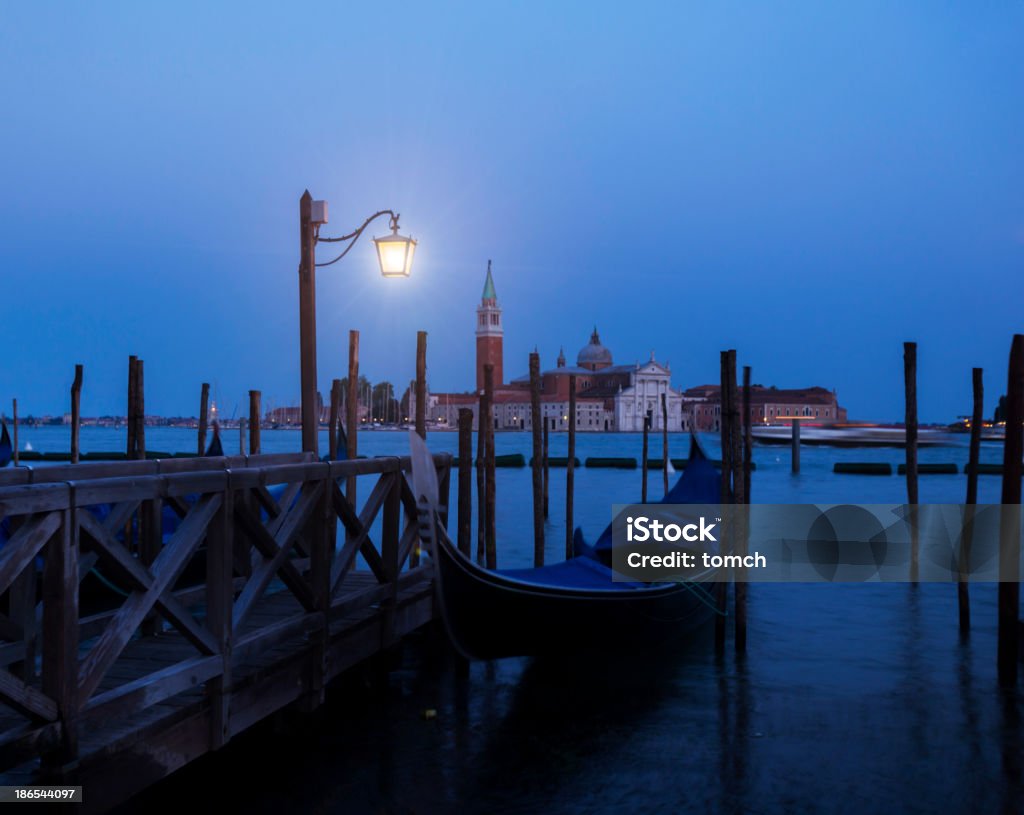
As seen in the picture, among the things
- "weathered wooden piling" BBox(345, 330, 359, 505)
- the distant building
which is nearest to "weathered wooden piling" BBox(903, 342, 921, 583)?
"weathered wooden piling" BBox(345, 330, 359, 505)

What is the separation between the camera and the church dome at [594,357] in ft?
A: 308

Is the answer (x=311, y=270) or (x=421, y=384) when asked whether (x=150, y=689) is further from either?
(x=421, y=384)

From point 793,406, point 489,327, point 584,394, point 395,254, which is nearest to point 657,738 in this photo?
point 395,254

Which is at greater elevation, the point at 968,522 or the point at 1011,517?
the point at 1011,517

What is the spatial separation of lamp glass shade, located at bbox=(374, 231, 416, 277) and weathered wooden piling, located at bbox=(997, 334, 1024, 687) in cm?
317

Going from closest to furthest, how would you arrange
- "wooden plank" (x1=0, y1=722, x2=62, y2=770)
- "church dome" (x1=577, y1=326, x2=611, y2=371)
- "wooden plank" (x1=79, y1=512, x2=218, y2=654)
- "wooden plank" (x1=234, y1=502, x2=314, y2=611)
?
1. "wooden plank" (x1=0, y1=722, x2=62, y2=770)
2. "wooden plank" (x1=79, y1=512, x2=218, y2=654)
3. "wooden plank" (x1=234, y1=502, x2=314, y2=611)
4. "church dome" (x1=577, y1=326, x2=611, y2=371)

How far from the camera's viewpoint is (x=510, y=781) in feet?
12.7

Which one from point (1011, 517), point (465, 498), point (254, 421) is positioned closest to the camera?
point (1011, 517)

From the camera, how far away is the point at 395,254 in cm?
529

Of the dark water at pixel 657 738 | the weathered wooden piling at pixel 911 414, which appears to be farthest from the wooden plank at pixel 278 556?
the weathered wooden piling at pixel 911 414

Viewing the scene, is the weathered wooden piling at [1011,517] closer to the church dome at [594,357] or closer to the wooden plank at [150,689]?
the wooden plank at [150,689]

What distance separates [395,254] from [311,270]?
0.48m

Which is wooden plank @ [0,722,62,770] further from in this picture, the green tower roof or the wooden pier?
the green tower roof

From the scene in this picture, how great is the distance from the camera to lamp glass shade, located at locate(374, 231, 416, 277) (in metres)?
5.27
